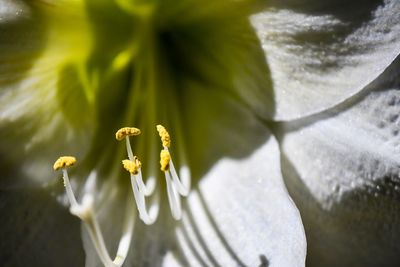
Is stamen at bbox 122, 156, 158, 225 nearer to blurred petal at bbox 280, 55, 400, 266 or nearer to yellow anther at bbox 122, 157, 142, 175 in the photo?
yellow anther at bbox 122, 157, 142, 175

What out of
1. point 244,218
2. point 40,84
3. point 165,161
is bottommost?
point 244,218

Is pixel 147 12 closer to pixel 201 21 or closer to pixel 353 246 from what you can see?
pixel 201 21

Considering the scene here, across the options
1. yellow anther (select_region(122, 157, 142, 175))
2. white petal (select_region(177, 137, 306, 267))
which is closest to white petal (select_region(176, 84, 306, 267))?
white petal (select_region(177, 137, 306, 267))

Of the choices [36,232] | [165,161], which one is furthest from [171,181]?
[36,232]

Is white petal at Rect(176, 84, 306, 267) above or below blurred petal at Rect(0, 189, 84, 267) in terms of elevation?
below

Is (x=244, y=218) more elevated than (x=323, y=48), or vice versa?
(x=323, y=48)

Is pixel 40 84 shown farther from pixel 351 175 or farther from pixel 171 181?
pixel 351 175

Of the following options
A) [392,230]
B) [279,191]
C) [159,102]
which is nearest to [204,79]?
[159,102]
